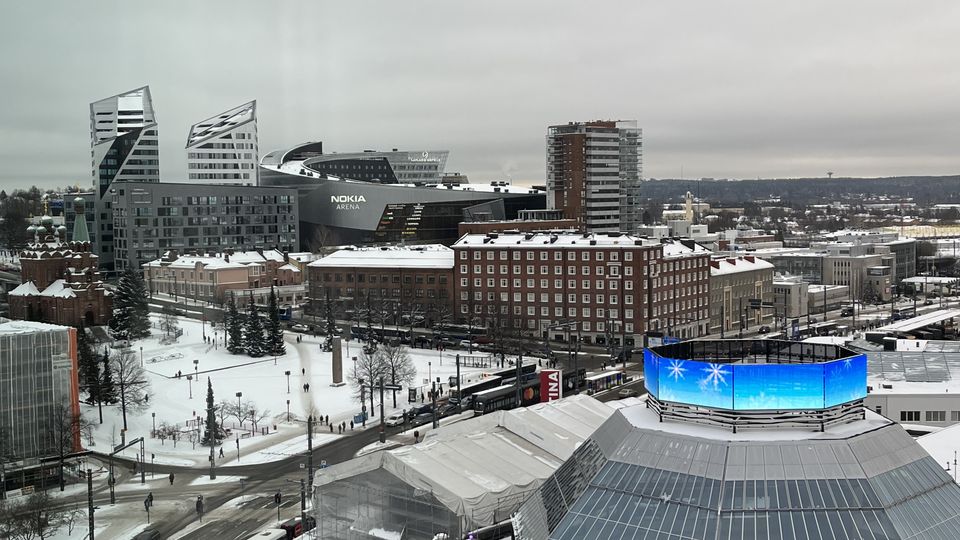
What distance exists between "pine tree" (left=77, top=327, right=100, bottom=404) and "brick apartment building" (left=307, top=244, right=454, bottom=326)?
39.5m

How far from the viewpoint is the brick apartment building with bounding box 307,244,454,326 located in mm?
118125

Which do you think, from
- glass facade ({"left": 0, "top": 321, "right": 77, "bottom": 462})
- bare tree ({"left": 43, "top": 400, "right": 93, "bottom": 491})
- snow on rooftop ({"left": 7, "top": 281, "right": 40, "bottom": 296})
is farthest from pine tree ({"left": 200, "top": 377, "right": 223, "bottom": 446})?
snow on rooftop ({"left": 7, "top": 281, "right": 40, "bottom": 296})

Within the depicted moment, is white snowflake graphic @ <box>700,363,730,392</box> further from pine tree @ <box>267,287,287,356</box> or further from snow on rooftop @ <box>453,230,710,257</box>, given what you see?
snow on rooftop @ <box>453,230,710,257</box>

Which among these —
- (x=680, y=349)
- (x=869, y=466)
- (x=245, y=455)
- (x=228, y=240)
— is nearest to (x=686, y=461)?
(x=869, y=466)

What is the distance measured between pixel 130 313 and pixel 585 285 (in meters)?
48.4

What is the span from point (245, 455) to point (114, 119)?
497ft

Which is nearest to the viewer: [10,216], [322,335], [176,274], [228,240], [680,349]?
[680,349]

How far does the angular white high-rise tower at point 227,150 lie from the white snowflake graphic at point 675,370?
16500cm

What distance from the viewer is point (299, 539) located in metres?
47.2

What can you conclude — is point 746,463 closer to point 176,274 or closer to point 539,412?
point 539,412

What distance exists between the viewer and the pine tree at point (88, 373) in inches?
2906

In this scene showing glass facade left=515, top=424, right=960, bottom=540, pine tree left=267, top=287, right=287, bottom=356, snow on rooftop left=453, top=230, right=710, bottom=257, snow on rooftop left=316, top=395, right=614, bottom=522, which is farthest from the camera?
snow on rooftop left=453, top=230, right=710, bottom=257

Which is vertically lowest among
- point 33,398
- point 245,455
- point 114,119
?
point 245,455

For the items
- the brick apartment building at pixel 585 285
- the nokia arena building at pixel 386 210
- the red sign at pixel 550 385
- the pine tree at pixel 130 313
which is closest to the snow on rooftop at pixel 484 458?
the red sign at pixel 550 385
